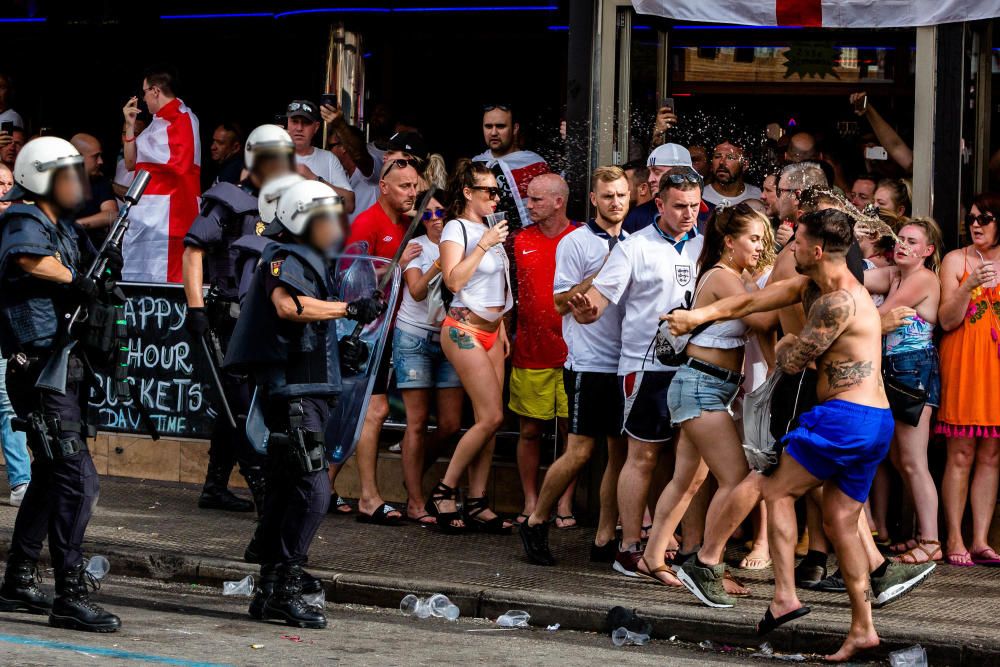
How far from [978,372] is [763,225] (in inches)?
68.6

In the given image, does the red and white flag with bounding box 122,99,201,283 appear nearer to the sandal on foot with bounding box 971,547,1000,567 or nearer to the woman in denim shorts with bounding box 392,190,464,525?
the woman in denim shorts with bounding box 392,190,464,525

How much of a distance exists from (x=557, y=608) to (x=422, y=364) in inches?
87.8

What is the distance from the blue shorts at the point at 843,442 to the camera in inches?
255

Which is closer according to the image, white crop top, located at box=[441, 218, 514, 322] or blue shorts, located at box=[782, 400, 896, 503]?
blue shorts, located at box=[782, 400, 896, 503]

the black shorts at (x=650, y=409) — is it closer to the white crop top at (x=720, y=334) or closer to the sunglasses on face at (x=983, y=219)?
the white crop top at (x=720, y=334)

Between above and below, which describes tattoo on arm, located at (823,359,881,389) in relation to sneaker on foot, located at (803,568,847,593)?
above

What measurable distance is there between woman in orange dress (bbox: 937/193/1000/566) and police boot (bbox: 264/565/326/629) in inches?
139

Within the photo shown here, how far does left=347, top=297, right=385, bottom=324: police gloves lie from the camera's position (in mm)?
6317

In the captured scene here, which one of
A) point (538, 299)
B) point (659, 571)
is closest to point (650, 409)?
point (659, 571)

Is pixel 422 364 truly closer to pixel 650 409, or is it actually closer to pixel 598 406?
pixel 598 406

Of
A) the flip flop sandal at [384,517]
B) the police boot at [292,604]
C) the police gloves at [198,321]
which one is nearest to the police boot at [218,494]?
the flip flop sandal at [384,517]

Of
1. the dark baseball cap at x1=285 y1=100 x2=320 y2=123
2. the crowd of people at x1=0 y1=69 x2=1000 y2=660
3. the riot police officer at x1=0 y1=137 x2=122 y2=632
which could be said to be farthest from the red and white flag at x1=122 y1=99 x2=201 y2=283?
the riot police officer at x1=0 y1=137 x2=122 y2=632

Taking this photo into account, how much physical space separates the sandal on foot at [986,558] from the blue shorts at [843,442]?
2120 millimetres

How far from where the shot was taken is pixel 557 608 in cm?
732
